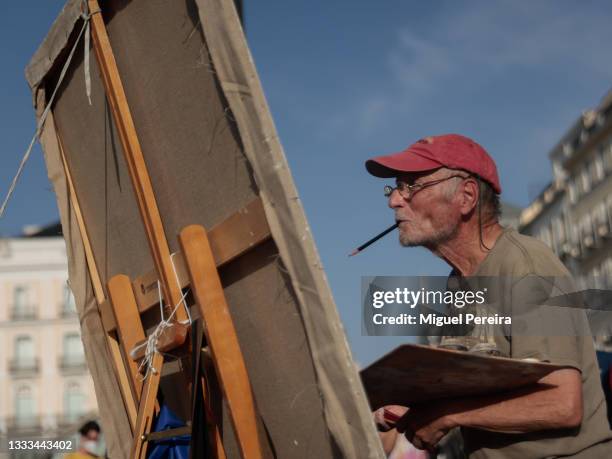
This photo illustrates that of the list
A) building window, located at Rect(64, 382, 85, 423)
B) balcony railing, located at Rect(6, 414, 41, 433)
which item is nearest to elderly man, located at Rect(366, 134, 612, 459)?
building window, located at Rect(64, 382, 85, 423)

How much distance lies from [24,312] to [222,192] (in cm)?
5436

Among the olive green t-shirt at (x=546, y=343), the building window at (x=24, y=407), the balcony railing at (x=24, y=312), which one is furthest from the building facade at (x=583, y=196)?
the olive green t-shirt at (x=546, y=343)

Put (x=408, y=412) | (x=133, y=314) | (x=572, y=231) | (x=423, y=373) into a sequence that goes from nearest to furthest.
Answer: (x=423, y=373), (x=408, y=412), (x=133, y=314), (x=572, y=231)

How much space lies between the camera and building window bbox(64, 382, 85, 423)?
53344 millimetres

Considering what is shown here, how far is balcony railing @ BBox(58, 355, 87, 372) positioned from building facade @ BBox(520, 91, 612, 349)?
23.0 metres

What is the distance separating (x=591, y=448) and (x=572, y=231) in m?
53.1

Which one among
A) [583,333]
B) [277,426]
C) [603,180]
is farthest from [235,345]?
[603,180]

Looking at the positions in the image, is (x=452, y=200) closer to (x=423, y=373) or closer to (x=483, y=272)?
(x=483, y=272)

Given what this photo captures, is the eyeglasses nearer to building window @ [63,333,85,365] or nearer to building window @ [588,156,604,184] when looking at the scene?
building window @ [588,156,604,184]

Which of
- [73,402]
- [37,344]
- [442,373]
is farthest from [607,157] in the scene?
[442,373]

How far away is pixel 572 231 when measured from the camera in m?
54.0

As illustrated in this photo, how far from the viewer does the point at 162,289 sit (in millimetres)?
3049

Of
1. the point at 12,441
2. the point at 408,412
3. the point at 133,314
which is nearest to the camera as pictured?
the point at 408,412

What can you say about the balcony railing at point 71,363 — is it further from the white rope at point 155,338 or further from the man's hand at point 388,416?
the man's hand at point 388,416
